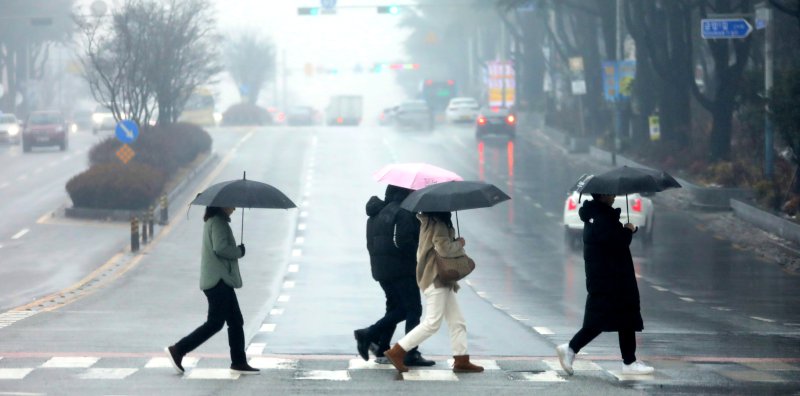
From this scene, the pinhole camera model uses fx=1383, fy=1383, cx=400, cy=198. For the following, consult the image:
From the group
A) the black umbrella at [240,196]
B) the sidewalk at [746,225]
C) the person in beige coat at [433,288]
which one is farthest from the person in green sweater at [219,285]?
the sidewalk at [746,225]

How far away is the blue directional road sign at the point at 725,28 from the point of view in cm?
3316

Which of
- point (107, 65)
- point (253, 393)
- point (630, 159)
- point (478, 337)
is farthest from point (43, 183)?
point (253, 393)

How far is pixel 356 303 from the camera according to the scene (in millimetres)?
19844

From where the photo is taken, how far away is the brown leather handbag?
11.9 m

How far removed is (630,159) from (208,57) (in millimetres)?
17806

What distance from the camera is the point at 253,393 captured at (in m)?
11.1

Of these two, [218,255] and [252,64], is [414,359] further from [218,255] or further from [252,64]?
[252,64]

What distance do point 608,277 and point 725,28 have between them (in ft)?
74.3

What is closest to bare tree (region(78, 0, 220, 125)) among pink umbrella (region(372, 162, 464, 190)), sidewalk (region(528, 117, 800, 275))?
sidewalk (region(528, 117, 800, 275))

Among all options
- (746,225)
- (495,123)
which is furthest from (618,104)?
(746,225)

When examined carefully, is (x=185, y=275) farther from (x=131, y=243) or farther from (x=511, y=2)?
(x=511, y=2)

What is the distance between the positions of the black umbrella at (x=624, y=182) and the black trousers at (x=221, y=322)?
3248mm

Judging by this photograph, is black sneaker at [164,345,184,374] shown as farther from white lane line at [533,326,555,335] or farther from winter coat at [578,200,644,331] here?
white lane line at [533,326,555,335]

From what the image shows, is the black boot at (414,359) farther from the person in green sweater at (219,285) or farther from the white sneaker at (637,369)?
the white sneaker at (637,369)
